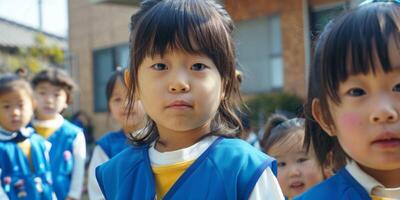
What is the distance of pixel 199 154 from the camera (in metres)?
1.83

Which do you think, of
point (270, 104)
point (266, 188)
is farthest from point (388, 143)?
point (270, 104)

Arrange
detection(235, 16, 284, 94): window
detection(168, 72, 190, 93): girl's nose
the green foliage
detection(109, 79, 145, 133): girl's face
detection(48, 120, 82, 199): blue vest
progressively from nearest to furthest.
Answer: detection(168, 72, 190, 93): girl's nose → detection(109, 79, 145, 133): girl's face → detection(48, 120, 82, 199): blue vest → the green foliage → detection(235, 16, 284, 94): window

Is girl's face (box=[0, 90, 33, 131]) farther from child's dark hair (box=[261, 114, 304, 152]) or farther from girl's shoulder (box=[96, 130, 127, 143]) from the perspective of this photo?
child's dark hair (box=[261, 114, 304, 152])

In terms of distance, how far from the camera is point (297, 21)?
9125 mm

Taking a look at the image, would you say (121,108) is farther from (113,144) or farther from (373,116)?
(373,116)

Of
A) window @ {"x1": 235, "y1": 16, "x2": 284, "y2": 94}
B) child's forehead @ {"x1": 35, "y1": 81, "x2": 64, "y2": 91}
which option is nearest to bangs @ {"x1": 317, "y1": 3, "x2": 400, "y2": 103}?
child's forehead @ {"x1": 35, "y1": 81, "x2": 64, "y2": 91}

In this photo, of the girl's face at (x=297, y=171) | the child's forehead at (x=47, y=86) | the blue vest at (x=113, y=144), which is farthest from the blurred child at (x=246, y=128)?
the child's forehead at (x=47, y=86)

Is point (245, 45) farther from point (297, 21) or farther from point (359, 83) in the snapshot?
point (359, 83)

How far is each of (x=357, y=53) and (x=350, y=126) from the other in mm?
185

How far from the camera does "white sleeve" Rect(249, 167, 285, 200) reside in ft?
5.51

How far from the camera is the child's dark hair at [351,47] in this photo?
1.45 metres

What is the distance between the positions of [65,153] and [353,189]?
324 centimetres

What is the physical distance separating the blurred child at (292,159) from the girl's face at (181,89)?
91 centimetres

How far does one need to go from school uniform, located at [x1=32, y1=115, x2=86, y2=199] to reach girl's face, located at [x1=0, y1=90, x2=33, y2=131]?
1.82ft
